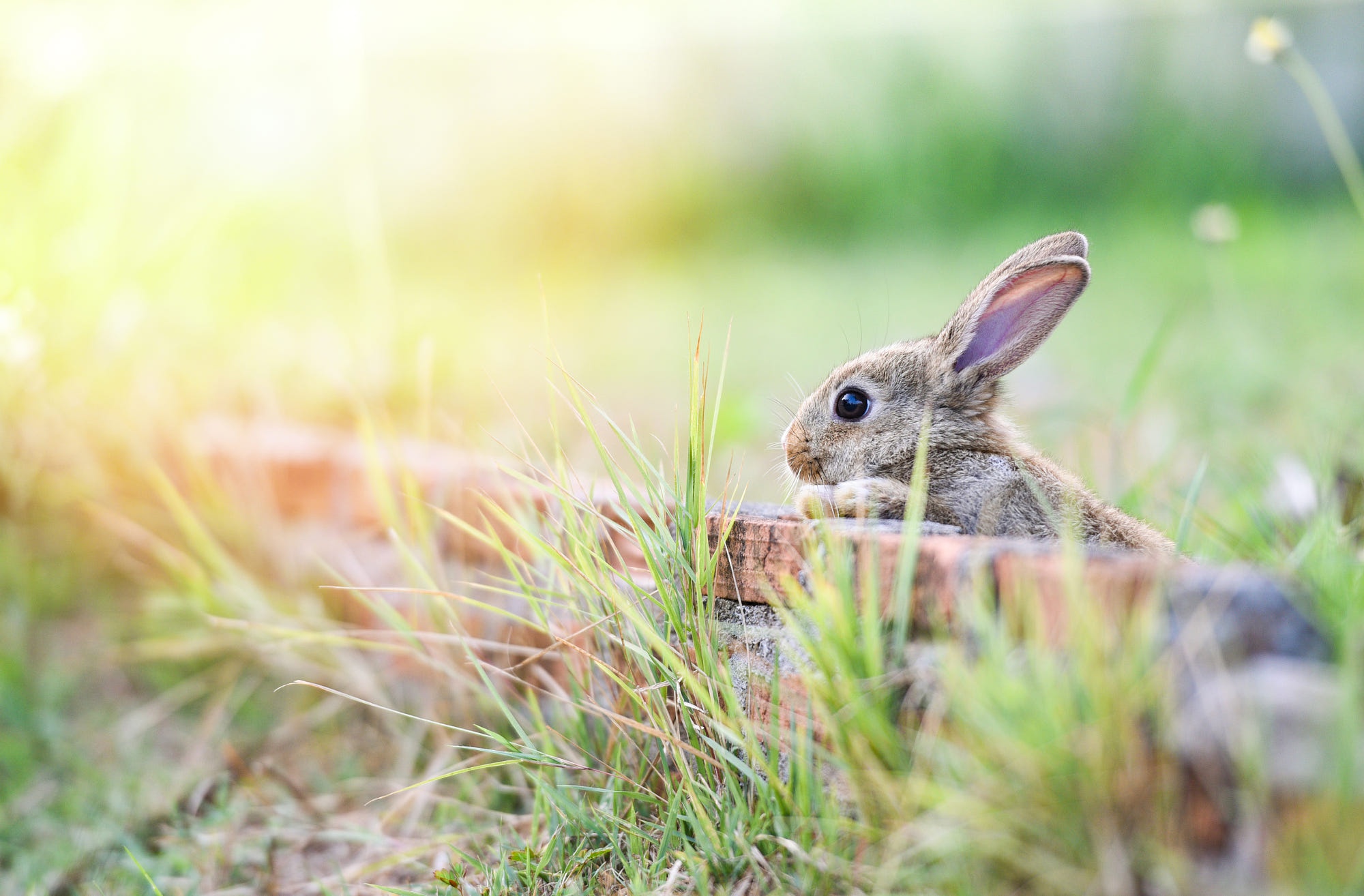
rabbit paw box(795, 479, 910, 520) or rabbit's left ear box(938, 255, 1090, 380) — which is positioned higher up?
rabbit's left ear box(938, 255, 1090, 380)

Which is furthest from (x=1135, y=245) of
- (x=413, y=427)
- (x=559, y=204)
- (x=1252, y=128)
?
(x=413, y=427)

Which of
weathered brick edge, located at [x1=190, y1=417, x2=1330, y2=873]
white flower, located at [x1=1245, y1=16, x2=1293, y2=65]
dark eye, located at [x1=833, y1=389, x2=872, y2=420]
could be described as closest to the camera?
weathered brick edge, located at [x1=190, y1=417, x2=1330, y2=873]

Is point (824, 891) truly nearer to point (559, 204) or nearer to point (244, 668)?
point (244, 668)

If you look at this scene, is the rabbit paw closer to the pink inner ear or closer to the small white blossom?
the pink inner ear

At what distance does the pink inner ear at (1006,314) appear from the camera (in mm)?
1885

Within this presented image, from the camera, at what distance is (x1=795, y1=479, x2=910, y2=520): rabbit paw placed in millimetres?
1646

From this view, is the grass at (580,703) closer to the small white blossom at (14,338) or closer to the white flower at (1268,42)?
the small white blossom at (14,338)

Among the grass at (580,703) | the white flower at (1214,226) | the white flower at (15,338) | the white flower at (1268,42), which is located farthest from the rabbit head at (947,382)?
the white flower at (15,338)

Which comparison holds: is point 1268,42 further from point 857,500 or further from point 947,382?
point 857,500

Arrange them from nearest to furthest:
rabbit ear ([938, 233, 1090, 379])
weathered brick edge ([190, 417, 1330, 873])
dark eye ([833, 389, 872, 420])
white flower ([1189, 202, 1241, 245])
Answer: weathered brick edge ([190, 417, 1330, 873]), rabbit ear ([938, 233, 1090, 379]), dark eye ([833, 389, 872, 420]), white flower ([1189, 202, 1241, 245])

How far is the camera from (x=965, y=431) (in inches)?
74.5

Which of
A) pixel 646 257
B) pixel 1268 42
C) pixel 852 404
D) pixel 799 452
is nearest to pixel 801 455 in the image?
pixel 799 452

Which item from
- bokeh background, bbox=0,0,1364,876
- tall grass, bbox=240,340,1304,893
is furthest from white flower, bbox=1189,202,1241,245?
tall grass, bbox=240,340,1304,893

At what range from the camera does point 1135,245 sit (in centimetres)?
664
